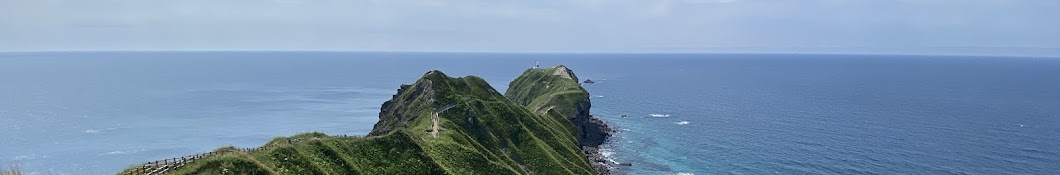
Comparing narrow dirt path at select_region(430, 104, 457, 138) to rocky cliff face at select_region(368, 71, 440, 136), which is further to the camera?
rocky cliff face at select_region(368, 71, 440, 136)

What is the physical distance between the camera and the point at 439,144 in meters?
88.8

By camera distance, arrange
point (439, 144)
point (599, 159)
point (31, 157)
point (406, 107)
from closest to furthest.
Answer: point (439, 144)
point (406, 107)
point (599, 159)
point (31, 157)

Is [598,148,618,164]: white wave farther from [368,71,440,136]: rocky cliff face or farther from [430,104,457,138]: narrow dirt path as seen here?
[368,71,440,136]: rocky cliff face

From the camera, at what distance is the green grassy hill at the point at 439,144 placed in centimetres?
5850

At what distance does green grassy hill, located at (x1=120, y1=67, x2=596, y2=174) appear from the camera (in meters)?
58.5

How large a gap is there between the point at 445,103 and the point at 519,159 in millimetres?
19162

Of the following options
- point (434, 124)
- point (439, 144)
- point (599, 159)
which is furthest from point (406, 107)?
point (599, 159)

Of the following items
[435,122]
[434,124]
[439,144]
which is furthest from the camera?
[435,122]

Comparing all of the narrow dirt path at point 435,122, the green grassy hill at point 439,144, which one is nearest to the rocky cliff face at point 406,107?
the green grassy hill at point 439,144

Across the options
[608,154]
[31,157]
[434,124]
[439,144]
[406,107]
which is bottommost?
[31,157]

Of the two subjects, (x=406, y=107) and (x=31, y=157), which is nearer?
(x=406, y=107)

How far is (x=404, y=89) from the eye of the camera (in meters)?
145

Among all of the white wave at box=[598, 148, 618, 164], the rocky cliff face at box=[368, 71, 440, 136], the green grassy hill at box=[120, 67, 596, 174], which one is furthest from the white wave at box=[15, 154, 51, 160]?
the white wave at box=[598, 148, 618, 164]

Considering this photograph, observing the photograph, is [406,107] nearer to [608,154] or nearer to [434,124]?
[434,124]
